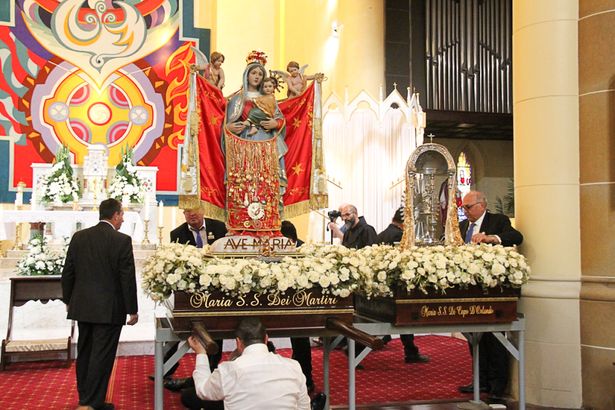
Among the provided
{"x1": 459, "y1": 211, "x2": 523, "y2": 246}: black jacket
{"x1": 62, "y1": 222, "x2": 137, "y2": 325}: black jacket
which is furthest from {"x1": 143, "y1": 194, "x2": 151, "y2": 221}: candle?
{"x1": 459, "y1": 211, "x2": 523, "y2": 246}: black jacket

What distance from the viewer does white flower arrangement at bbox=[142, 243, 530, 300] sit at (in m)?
4.84

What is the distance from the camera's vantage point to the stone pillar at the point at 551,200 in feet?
19.7

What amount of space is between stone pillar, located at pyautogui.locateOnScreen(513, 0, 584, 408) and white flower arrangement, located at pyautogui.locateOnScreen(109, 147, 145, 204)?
8.00 meters

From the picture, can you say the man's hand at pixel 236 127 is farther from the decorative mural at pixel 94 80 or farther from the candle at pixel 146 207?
the decorative mural at pixel 94 80

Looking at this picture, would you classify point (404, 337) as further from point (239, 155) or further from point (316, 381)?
point (239, 155)

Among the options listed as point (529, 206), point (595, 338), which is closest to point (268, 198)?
point (529, 206)

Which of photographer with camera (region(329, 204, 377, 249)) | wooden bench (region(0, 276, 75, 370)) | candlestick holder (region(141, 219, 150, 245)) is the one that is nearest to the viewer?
wooden bench (region(0, 276, 75, 370))

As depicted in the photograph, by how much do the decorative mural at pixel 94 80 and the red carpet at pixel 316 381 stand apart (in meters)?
7.24

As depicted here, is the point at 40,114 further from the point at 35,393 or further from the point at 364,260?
the point at 364,260

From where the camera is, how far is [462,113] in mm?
16641

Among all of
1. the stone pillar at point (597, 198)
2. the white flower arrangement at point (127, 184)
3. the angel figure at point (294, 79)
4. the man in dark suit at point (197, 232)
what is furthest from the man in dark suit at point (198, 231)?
the white flower arrangement at point (127, 184)

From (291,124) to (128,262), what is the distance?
69.8 inches

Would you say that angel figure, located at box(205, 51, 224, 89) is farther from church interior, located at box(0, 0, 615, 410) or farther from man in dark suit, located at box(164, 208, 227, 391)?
man in dark suit, located at box(164, 208, 227, 391)

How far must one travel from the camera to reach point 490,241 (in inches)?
242
